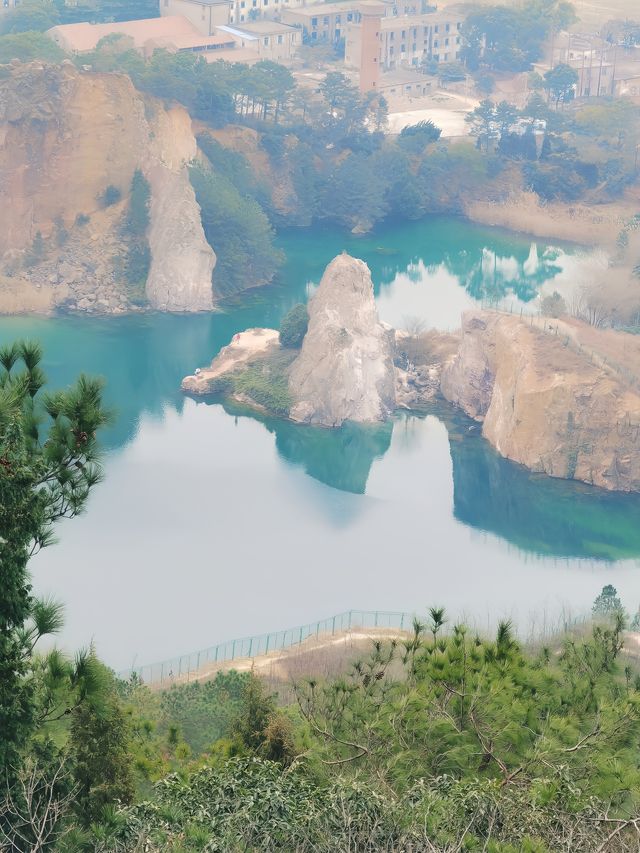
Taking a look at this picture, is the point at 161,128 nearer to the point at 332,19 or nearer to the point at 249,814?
the point at 332,19

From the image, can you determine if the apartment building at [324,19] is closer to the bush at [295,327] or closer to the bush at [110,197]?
the bush at [110,197]

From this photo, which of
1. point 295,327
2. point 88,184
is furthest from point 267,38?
point 295,327

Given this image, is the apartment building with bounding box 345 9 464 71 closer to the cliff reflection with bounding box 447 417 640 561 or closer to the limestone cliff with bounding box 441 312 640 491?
the limestone cliff with bounding box 441 312 640 491

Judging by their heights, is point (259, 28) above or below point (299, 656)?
above

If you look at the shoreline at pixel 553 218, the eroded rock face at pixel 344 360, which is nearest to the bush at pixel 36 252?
the eroded rock face at pixel 344 360

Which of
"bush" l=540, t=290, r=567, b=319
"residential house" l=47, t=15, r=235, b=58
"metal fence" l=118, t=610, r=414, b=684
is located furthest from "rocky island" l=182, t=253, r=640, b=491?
"residential house" l=47, t=15, r=235, b=58

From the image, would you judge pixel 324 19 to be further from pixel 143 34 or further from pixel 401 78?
pixel 143 34
